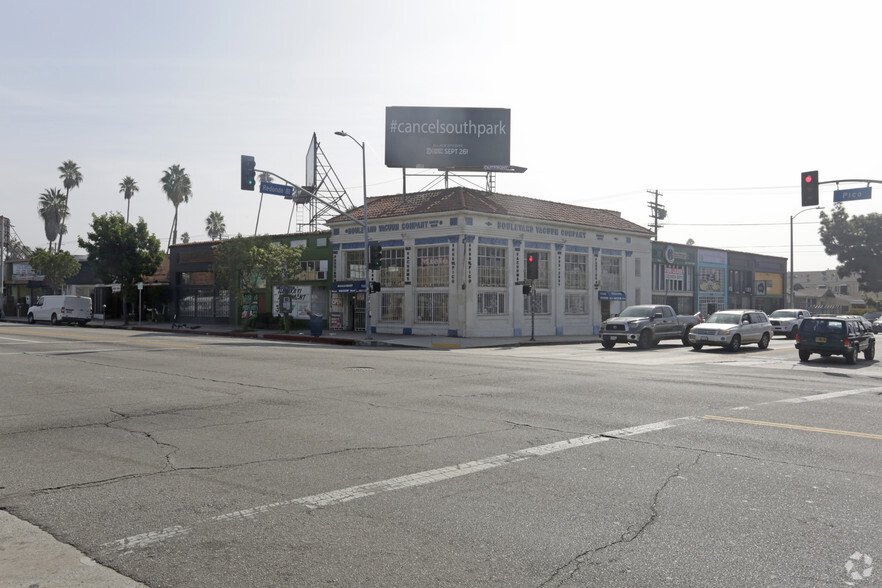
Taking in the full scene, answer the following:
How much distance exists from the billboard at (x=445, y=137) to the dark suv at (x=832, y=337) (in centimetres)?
2213

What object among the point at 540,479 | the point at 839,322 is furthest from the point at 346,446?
the point at 839,322

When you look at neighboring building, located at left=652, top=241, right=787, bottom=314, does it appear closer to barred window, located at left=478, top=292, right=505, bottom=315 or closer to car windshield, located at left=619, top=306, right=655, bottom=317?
barred window, located at left=478, top=292, right=505, bottom=315

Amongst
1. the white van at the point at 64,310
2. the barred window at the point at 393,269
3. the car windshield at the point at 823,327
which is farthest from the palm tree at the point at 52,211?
the car windshield at the point at 823,327

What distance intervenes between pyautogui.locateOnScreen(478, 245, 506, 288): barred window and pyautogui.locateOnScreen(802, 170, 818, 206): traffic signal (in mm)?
15442

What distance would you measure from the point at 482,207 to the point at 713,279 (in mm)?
27517

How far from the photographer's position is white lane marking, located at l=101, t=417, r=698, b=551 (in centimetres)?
496

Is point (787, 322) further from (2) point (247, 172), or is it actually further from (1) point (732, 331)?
(2) point (247, 172)

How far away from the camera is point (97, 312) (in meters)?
58.2

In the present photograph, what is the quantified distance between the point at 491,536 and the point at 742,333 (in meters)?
25.5

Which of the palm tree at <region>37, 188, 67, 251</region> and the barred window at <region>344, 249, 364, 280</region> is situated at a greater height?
the palm tree at <region>37, 188, 67, 251</region>

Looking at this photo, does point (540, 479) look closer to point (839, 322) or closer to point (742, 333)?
point (839, 322)

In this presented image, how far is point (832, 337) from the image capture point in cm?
2138

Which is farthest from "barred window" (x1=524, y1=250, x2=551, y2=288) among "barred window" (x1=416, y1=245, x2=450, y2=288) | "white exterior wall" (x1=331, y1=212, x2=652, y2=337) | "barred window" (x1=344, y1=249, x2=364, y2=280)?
"barred window" (x1=344, y1=249, x2=364, y2=280)

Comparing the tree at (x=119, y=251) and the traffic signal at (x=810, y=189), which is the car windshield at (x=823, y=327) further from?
the tree at (x=119, y=251)
